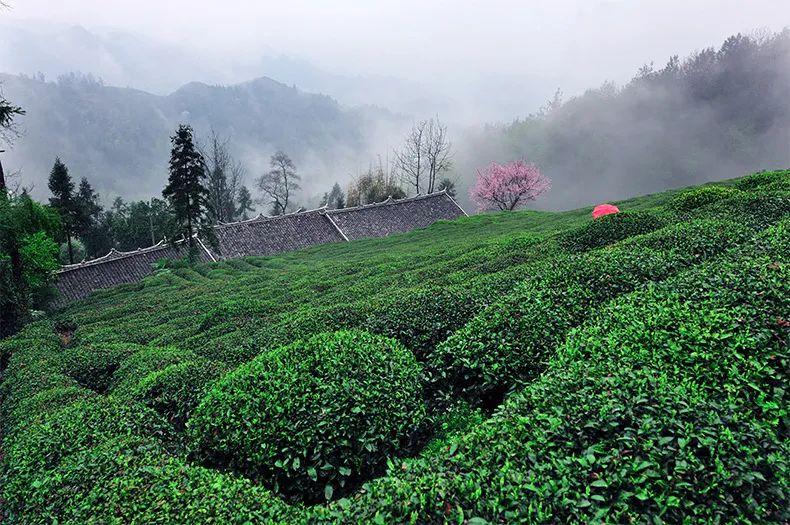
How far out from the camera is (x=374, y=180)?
66688mm

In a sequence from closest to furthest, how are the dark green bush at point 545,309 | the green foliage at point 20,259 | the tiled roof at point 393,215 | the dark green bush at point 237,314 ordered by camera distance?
the dark green bush at point 545,309
the dark green bush at point 237,314
the green foliage at point 20,259
the tiled roof at point 393,215

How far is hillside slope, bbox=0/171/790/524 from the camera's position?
4402 millimetres

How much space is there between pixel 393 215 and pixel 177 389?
44.1 meters

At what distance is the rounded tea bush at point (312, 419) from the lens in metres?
6.14

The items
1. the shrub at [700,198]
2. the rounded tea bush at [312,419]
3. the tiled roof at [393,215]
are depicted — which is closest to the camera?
the rounded tea bush at [312,419]

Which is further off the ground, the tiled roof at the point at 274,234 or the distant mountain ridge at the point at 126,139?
the distant mountain ridge at the point at 126,139

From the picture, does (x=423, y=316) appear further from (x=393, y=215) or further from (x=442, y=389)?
(x=393, y=215)

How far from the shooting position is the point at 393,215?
52.3 m

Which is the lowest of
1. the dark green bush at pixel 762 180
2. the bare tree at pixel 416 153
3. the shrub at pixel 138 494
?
the shrub at pixel 138 494

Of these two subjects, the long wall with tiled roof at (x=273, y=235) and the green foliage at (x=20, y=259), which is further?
the long wall with tiled roof at (x=273, y=235)

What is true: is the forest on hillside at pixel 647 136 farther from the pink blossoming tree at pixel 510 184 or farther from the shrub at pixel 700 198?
the shrub at pixel 700 198

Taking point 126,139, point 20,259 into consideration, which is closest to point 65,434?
point 20,259

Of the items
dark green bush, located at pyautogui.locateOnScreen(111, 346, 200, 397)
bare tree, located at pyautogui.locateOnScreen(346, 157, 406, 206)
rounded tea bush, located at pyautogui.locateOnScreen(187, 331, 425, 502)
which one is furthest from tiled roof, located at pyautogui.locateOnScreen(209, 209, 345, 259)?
rounded tea bush, located at pyautogui.locateOnScreen(187, 331, 425, 502)

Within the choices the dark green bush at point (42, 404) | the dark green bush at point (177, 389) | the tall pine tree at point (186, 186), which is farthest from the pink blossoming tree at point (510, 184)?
the dark green bush at point (42, 404)
